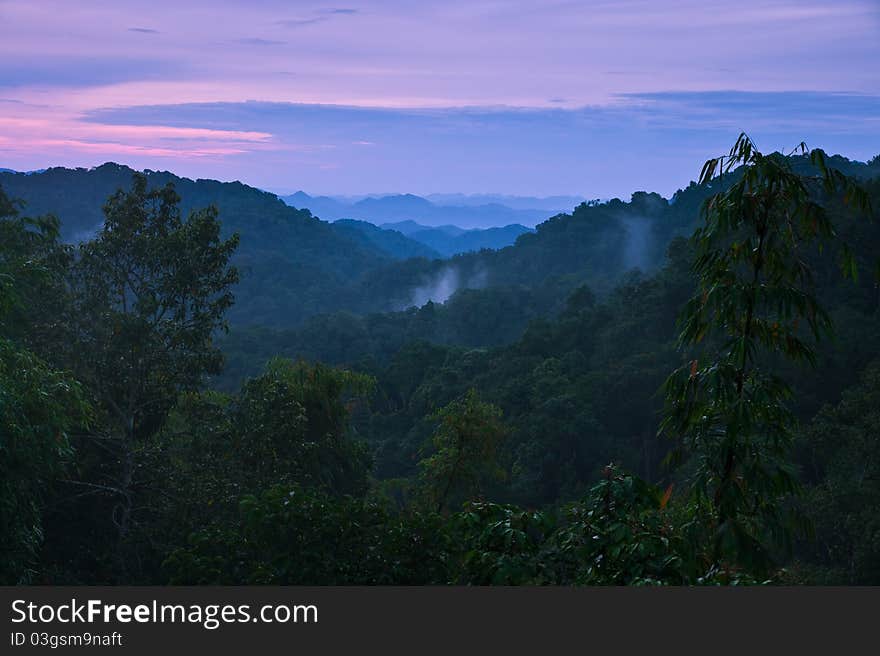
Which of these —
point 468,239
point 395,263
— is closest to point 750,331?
point 395,263

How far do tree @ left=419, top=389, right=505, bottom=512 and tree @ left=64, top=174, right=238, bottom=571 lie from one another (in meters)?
3.29

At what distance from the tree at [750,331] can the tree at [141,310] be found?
7396 millimetres

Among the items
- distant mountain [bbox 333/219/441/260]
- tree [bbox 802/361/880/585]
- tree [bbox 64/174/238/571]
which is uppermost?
distant mountain [bbox 333/219/441/260]

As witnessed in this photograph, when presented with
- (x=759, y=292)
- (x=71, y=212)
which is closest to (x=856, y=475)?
(x=759, y=292)

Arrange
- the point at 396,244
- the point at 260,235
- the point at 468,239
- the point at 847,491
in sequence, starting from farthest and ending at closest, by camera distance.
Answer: the point at 468,239
the point at 396,244
the point at 260,235
the point at 847,491

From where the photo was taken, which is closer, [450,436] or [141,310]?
[141,310]

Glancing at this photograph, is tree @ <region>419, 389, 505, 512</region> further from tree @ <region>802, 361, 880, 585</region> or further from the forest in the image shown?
tree @ <region>802, 361, 880, 585</region>

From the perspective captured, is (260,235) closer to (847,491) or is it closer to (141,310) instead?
(141,310)

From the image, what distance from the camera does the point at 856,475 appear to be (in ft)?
38.7

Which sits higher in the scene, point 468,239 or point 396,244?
point 468,239

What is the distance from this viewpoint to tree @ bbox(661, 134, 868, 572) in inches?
126

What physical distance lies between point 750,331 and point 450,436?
8.23 meters

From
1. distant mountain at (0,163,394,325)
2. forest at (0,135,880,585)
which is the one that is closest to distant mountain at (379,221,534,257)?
distant mountain at (0,163,394,325)

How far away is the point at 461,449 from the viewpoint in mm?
11289
